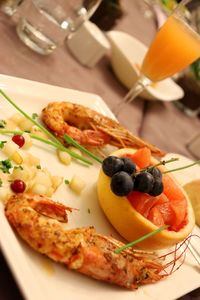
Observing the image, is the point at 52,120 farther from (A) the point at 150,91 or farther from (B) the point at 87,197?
(A) the point at 150,91

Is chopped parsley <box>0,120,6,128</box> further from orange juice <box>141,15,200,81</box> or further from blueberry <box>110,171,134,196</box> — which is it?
orange juice <box>141,15,200,81</box>

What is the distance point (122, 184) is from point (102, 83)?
0.84 m

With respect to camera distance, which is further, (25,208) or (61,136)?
(61,136)

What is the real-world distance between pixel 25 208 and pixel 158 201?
13.0 inches

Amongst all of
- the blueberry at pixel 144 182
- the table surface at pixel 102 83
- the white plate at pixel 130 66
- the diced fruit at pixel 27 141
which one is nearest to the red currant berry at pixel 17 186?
the diced fruit at pixel 27 141

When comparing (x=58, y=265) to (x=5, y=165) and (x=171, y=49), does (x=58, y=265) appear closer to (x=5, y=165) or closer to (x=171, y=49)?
(x=5, y=165)

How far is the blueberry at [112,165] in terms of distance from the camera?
93 centimetres

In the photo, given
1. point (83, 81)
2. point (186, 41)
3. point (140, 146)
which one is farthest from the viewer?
point (83, 81)

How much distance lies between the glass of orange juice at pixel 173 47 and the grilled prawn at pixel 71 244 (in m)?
0.76

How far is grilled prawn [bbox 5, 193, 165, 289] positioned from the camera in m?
0.74

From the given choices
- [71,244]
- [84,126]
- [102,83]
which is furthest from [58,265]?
[102,83]

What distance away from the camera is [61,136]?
3.46 feet

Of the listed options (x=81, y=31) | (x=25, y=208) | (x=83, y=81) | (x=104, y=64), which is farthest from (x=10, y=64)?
(x=25, y=208)

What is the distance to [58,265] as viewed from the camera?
2.54 ft
